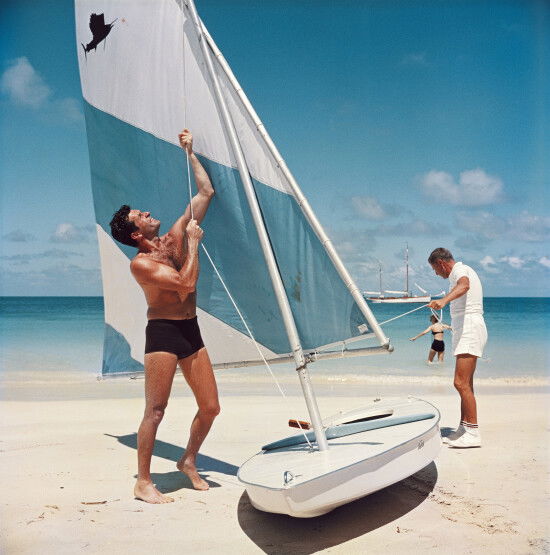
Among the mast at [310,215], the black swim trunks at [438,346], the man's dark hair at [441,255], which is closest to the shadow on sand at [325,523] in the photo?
the mast at [310,215]

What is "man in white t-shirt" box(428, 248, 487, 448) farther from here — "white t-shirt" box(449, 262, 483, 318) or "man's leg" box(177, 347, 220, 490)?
"man's leg" box(177, 347, 220, 490)

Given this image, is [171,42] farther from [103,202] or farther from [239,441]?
[239,441]

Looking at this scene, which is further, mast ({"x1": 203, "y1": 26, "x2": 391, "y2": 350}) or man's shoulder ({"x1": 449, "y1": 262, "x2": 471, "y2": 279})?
man's shoulder ({"x1": 449, "y1": 262, "x2": 471, "y2": 279})

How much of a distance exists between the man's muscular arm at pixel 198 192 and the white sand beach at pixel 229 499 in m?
1.84

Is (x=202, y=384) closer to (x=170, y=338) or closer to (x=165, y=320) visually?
(x=170, y=338)

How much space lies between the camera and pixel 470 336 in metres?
4.94

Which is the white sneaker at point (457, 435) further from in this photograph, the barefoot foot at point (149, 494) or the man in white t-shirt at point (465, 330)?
the barefoot foot at point (149, 494)

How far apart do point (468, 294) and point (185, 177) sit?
255 centimetres

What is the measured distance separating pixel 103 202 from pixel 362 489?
3.19 meters

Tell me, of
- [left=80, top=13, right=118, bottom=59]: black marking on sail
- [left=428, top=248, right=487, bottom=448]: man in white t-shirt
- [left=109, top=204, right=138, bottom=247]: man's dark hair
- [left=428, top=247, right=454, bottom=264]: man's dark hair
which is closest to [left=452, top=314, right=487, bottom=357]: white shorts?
[left=428, top=248, right=487, bottom=448]: man in white t-shirt

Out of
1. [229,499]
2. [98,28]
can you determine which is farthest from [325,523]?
[98,28]

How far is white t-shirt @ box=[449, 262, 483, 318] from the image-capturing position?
16.4ft

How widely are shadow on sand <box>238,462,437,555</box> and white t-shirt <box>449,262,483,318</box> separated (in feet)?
5.56

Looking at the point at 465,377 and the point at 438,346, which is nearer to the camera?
the point at 465,377
